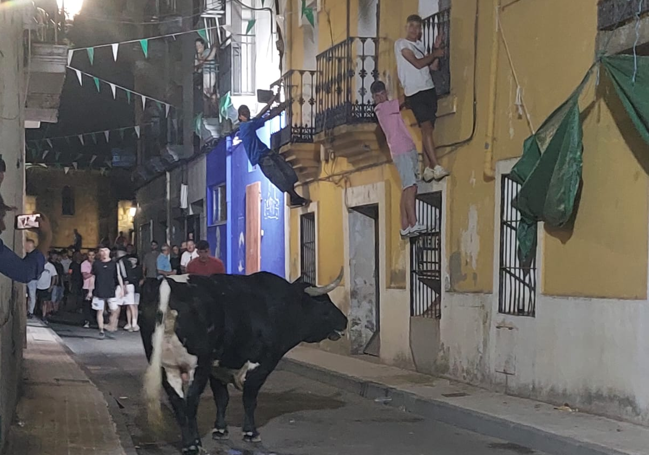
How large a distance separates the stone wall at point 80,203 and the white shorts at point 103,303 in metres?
30.4

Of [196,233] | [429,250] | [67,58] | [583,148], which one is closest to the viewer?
[583,148]

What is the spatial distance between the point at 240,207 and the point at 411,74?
11345 mm

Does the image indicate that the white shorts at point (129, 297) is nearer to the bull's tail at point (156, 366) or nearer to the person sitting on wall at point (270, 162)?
the person sitting on wall at point (270, 162)

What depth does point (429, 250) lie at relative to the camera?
1405 cm

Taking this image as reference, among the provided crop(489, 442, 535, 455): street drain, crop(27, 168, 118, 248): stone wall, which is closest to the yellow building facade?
crop(489, 442, 535, 455): street drain

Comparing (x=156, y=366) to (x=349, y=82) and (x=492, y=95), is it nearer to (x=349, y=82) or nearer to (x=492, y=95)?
(x=492, y=95)

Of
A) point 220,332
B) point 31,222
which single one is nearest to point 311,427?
point 220,332

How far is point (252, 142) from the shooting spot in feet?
65.1

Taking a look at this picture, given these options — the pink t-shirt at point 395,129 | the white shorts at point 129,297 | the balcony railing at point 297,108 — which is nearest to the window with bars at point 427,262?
the pink t-shirt at point 395,129

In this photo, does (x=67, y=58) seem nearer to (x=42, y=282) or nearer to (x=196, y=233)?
(x=42, y=282)

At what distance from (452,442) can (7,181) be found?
4769mm

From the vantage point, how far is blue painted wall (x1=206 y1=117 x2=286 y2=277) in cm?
2083

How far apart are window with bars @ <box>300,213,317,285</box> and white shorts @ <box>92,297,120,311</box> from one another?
4.94m

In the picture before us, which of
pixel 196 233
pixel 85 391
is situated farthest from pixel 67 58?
pixel 196 233
